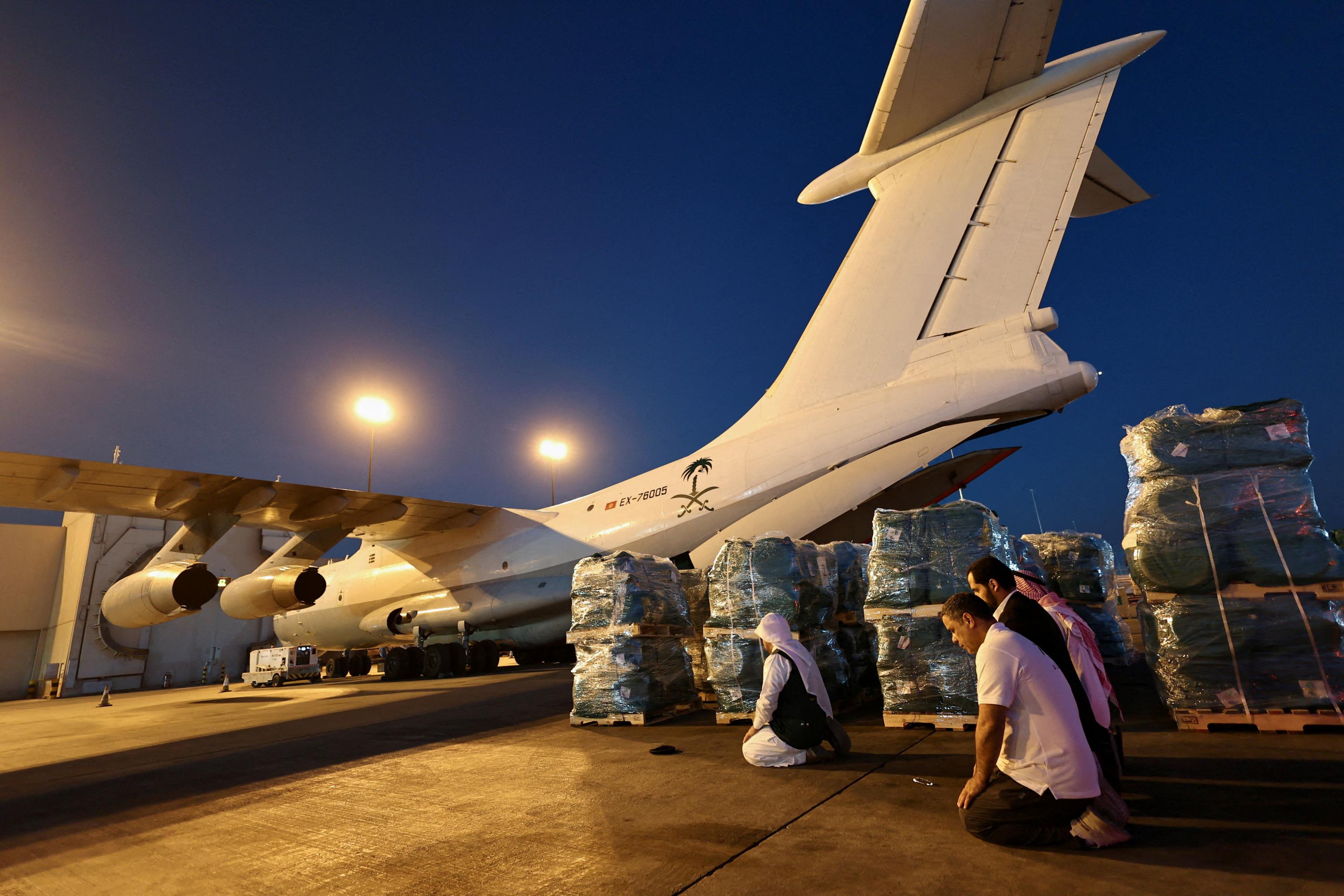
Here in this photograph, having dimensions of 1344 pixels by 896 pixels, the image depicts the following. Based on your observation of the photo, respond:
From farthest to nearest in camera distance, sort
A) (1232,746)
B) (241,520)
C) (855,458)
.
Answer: (241,520), (855,458), (1232,746)

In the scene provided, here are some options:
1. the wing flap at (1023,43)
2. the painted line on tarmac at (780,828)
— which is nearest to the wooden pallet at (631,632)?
the painted line on tarmac at (780,828)

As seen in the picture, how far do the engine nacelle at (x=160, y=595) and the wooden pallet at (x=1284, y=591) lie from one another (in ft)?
43.4

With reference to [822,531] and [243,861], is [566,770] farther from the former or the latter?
[822,531]

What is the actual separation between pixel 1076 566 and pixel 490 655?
40.4 feet

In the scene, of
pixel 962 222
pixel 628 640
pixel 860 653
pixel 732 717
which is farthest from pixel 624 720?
pixel 962 222

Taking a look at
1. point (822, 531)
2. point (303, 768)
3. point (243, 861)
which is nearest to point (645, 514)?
point (822, 531)

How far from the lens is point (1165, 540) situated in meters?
5.31

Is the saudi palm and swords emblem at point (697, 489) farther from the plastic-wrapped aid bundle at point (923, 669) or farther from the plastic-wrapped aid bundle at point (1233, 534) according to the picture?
the plastic-wrapped aid bundle at point (1233, 534)

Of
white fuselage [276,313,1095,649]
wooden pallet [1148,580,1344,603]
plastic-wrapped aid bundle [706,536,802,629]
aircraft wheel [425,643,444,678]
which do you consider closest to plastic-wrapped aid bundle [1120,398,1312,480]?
wooden pallet [1148,580,1344,603]

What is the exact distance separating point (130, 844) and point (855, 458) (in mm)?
8729

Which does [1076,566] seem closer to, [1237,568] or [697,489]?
[1237,568]

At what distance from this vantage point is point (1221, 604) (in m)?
5.10

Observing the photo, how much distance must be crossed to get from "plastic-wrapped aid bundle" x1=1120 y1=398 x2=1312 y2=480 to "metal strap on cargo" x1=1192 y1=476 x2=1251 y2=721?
0.73 ft

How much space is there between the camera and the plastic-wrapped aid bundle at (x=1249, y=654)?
484 cm
